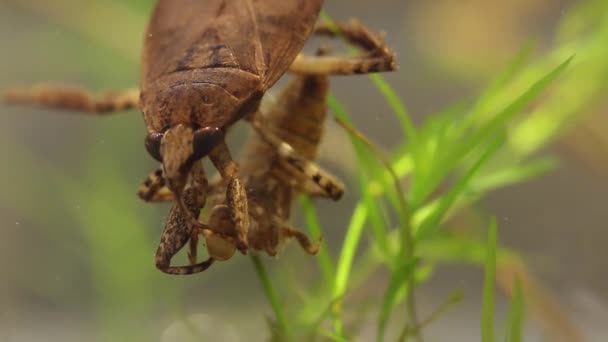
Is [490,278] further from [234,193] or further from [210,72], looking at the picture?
[210,72]

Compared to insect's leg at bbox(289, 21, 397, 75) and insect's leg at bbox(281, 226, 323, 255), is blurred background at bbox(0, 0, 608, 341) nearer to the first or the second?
insect's leg at bbox(281, 226, 323, 255)

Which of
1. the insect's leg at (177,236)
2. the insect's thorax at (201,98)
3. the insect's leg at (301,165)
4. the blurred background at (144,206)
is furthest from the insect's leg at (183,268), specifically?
the insect's leg at (301,165)

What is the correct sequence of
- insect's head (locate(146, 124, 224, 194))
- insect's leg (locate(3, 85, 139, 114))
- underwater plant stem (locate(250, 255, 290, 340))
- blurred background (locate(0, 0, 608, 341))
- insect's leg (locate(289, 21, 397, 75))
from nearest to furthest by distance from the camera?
insect's head (locate(146, 124, 224, 194))
underwater plant stem (locate(250, 255, 290, 340))
insect's leg (locate(289, 21, 397, 75))
insect's leg (locate(3, 85, 139, 114))
blurred background (locate(0, 0, 608, 341))

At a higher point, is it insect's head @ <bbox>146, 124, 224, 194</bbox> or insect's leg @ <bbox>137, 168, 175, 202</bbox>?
insect's head @ <bbox>146, 124, 224, 194</bbox>

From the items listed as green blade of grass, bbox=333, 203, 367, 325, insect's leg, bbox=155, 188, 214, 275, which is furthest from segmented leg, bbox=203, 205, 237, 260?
green blade of grass, bbox=333, 203, 367, 325

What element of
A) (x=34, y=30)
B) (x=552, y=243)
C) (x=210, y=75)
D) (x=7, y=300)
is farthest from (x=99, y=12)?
(x=552, y=243)

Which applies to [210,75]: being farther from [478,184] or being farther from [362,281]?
[362,281]
